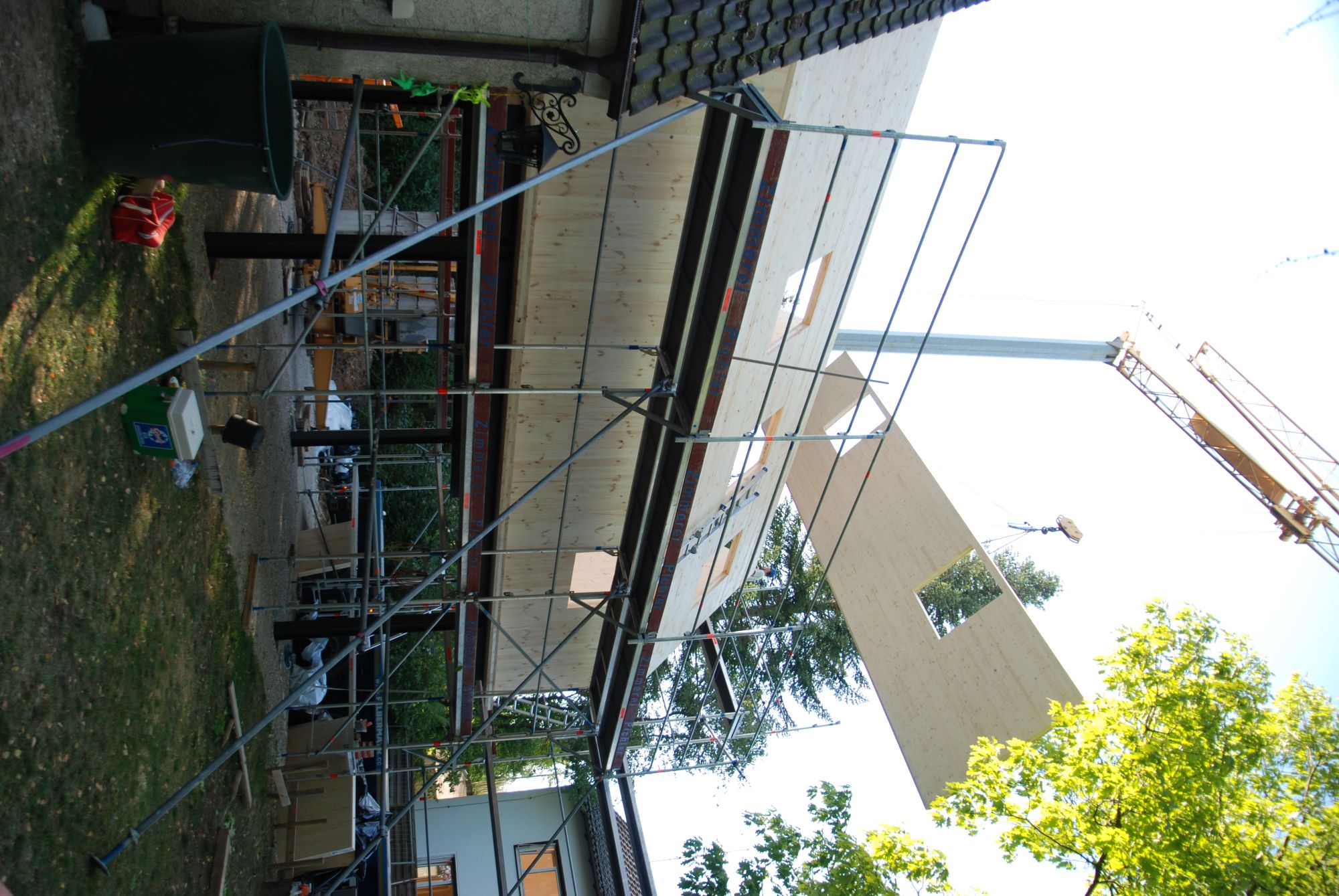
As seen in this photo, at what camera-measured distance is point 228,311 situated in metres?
9.61

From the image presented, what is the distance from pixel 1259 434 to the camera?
26.4m

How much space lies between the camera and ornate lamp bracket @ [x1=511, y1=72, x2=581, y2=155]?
638 cm

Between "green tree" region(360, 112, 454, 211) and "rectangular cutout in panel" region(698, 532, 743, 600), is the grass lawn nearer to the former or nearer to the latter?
"rectangular cutout in panel" region(698, 532, 743, 600)

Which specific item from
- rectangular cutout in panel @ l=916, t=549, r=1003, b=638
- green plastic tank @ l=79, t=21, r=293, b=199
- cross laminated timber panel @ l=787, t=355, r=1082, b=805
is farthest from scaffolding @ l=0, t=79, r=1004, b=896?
rectangular cutout in panel @ l=916, t=549, r=1003, b=638

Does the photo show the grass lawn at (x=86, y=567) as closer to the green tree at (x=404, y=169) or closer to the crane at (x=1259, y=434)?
the green tree at (x=404, y=169)

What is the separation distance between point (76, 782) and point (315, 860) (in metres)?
7.92

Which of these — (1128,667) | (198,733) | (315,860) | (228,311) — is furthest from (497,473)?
(1128,667)

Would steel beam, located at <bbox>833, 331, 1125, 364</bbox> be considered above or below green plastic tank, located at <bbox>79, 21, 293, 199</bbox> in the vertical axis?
above

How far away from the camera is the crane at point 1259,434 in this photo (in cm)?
2444

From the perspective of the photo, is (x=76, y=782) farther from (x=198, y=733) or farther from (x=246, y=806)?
(x=246, y=806)

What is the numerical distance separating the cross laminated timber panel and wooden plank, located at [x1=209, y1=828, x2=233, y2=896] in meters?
8.32

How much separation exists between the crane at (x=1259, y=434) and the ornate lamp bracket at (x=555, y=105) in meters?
17.2

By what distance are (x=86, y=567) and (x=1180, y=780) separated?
1083 cm

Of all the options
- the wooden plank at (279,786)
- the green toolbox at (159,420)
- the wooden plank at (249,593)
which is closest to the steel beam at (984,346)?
the wooden plank at (249,593)
